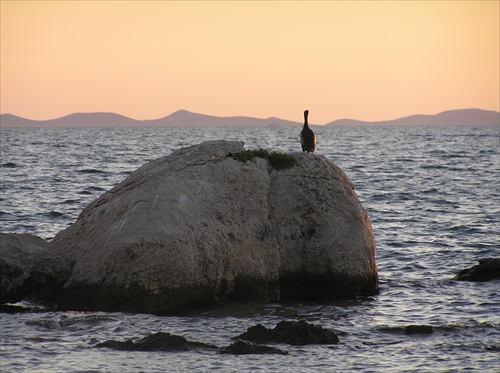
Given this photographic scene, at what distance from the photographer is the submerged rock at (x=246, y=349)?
13961 mm

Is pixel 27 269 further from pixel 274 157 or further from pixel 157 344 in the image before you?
pixel 274 157

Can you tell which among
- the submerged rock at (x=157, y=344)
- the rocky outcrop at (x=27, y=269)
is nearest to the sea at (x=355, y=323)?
the submerged rock at (x=157, y=344)

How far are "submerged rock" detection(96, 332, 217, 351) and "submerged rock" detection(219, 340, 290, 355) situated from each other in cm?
43

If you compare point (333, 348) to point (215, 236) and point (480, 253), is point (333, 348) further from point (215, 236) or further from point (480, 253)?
point (480, 253)

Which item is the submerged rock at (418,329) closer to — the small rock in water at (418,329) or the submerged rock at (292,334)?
the small rock in water at (418,329)

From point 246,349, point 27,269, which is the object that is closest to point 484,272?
point 246,349

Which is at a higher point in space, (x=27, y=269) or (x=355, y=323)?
(x=27, y=269)

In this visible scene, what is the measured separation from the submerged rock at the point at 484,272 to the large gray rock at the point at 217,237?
3.21 meters

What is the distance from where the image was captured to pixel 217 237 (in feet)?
59.8

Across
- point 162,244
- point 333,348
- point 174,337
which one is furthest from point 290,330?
point 162,244

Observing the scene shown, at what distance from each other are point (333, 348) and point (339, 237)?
5.07 metres

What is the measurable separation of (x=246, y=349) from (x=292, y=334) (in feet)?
4.05

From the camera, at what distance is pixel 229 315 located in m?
17.1

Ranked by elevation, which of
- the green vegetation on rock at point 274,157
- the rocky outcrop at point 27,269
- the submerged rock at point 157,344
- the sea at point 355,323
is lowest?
the sea at point 355,323
